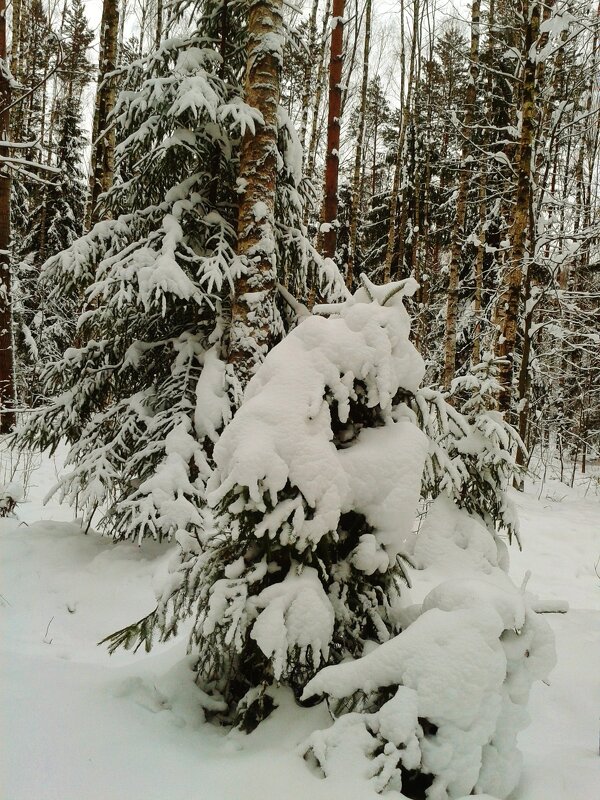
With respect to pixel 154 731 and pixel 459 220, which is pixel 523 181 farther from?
pixel 154 731

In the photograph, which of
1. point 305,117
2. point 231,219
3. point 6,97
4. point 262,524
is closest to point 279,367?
point 262,524

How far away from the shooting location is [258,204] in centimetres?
474

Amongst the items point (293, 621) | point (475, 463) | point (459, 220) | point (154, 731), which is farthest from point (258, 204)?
point (459, 220)

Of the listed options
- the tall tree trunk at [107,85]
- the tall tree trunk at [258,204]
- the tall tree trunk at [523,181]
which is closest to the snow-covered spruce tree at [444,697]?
the tall tree trunk at [258,204]

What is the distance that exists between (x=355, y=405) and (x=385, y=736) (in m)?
1.39

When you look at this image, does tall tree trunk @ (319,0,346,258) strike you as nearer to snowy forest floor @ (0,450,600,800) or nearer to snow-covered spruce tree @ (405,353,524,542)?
snow-covered spruce tree @ (405,353,524,542)

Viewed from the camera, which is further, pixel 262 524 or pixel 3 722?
pixel 262 524

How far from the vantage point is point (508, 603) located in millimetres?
2092

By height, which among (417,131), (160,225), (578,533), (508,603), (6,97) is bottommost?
(578,533)

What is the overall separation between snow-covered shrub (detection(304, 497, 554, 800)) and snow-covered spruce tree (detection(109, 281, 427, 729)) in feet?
0.90

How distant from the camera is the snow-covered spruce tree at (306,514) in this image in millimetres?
2121

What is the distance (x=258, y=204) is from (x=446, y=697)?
13.8 ft

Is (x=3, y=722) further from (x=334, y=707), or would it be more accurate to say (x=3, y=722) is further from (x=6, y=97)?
(x=6, y=97)

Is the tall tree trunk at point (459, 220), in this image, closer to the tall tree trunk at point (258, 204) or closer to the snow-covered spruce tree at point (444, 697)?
the tall tree trunk at point (258, 204)
